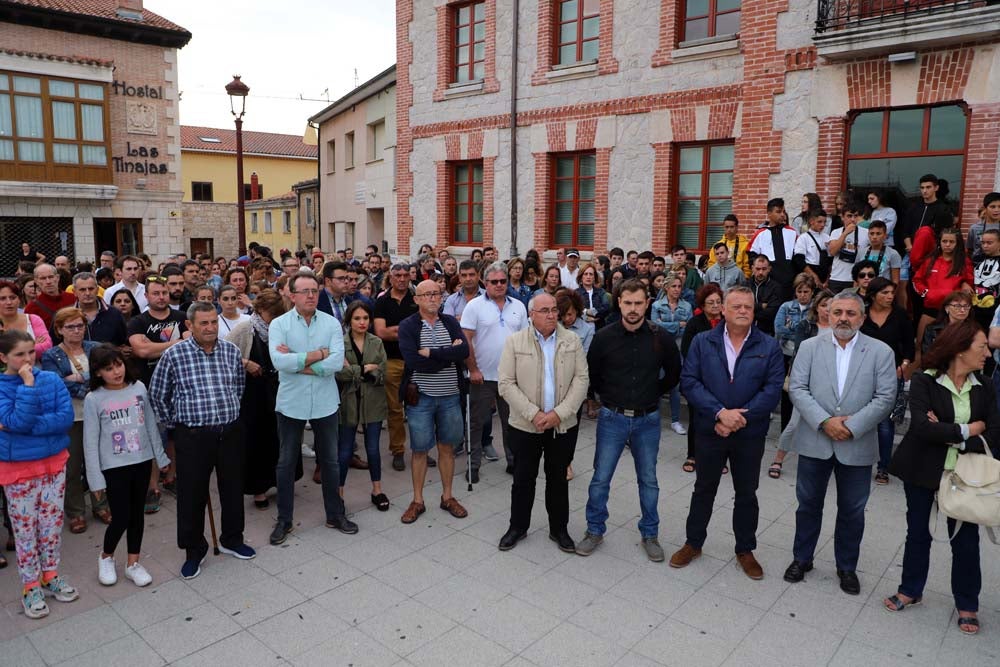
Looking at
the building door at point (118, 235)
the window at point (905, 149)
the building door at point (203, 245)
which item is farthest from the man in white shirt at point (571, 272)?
the building door at point (203, 245)

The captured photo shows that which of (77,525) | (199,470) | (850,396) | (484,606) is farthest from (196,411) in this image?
(850,396)

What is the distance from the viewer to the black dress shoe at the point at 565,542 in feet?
16.8

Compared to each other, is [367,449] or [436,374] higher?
[436,374]

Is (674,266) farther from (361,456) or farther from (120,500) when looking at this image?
(120,500)

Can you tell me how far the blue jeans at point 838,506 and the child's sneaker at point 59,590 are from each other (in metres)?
4.74

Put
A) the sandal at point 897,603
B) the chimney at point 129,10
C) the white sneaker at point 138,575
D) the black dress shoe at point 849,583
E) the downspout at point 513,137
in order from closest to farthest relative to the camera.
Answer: the sandal at point 897,603, the black dress shoe at point 849,583, the white sneaker at point 138,575, the downspout at point 513,137, the chimney at point 129,10

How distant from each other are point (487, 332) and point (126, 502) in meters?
3.22

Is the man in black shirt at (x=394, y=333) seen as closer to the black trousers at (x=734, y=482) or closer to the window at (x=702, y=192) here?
the black trousers at (x=734, y=482)

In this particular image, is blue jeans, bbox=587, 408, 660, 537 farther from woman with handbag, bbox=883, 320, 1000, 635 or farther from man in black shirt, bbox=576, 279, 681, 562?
woman with handbag, bbox=883, 320, 1000, 635

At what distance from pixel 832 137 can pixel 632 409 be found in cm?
700

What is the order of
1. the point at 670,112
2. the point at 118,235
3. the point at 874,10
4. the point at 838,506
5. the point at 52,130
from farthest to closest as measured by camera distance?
the point at 118,235
the point at 52,130
the point at 670,112
the point at 874,10
the point at 838,506

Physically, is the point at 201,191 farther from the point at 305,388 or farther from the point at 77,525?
the point at 305,388

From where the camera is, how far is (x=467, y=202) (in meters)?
15.4

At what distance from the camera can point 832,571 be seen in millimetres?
4777
